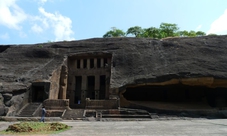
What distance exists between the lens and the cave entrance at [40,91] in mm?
21441

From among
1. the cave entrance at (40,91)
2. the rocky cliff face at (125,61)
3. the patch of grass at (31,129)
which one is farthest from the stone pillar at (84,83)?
the patch of grass at (31,129)

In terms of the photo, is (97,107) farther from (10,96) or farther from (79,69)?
(79,69)

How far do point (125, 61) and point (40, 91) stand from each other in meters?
9.64

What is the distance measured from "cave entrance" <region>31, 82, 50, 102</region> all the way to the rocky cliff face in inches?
30.6

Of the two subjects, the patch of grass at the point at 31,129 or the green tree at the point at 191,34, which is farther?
the green tree at the point at 191,34

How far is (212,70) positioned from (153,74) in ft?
17.9

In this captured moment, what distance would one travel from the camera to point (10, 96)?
19609 millimetres

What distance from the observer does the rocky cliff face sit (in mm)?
20281

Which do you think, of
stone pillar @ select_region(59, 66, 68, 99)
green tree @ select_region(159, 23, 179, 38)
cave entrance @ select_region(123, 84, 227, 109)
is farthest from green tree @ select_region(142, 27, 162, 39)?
stone pillar @ select_region(59, 66, 68, 99)

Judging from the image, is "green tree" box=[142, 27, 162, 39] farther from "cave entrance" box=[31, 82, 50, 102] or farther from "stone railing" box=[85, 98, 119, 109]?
"stone railing" box=[85, 98, 119, 109]

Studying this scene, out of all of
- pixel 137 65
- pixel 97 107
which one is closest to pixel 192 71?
pixel 137 65

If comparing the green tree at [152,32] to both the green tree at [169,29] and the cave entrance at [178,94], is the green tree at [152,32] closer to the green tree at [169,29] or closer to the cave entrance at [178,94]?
the green tree at [169,29]

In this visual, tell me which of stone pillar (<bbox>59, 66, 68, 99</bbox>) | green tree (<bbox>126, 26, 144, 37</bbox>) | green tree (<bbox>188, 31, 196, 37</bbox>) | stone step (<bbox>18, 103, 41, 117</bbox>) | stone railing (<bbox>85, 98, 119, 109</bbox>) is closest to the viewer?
stone step (<bbox>18, 103, 41, 117</bbox>)

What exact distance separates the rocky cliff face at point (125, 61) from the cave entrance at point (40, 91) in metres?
0.78
